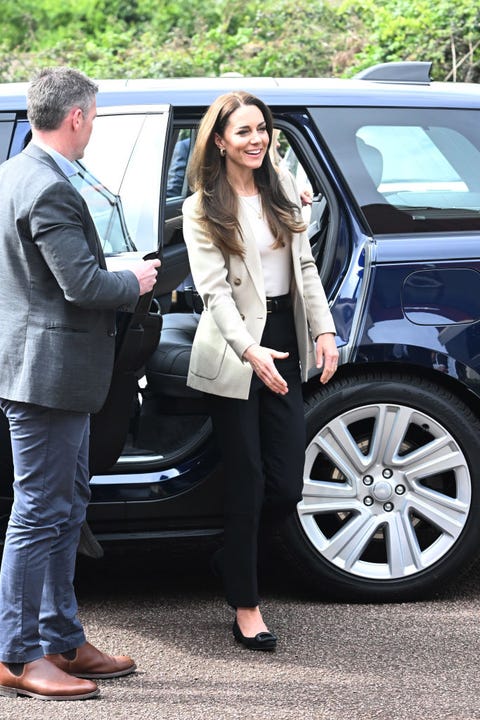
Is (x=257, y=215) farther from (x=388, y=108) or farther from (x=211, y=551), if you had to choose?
(x=211, y=551)

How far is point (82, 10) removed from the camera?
20844 millimetres

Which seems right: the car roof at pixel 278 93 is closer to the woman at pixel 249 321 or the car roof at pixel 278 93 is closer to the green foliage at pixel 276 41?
the woman at pixel 249 321

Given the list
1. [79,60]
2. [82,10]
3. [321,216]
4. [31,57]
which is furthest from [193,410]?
[82,10]

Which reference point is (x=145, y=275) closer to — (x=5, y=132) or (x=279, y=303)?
(x=279, y=303)

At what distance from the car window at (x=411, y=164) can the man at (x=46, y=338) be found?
0.97 meters

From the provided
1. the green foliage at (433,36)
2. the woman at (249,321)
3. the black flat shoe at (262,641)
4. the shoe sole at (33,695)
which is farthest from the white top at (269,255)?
the green foliage at (433,36)

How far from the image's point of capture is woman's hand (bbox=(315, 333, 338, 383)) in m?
3.73

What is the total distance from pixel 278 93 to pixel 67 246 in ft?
4.29

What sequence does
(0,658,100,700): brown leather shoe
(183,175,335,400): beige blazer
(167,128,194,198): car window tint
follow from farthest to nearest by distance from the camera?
(167,128,194,198): car window tint, (183,175,335,400): beige blazer, (0,658,100,700): brown leather shoe

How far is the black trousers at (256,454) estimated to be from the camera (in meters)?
3.74

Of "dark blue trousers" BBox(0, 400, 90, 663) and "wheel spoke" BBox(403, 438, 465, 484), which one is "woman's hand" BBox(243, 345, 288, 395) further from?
"wheel spoke" BBox(403, 438, 465, 484)

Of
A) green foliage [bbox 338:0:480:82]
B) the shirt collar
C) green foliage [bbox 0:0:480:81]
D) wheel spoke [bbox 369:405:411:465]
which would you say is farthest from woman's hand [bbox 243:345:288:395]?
green foliage [bbox 338:0:480:82]

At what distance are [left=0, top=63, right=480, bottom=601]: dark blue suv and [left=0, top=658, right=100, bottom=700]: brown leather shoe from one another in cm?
63

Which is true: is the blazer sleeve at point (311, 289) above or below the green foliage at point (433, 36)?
below
